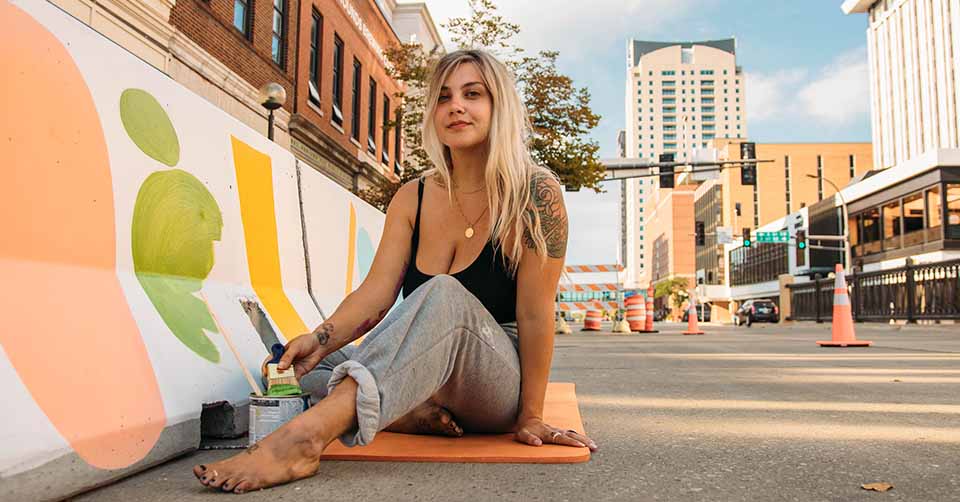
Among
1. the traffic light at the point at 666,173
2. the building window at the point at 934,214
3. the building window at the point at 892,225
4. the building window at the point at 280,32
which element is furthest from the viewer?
the building window at the point at 892,225

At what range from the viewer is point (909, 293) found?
1950 centimetres

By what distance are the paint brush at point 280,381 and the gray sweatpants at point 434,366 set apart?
179 millimetres

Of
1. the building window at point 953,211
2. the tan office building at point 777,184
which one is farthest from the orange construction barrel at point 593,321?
the tan office building at point 777,184

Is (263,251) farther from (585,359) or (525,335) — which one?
(585,359)

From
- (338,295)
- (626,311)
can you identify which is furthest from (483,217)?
(626,311)

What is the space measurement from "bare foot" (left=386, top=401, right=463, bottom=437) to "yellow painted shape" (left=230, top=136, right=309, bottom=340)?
1358mm

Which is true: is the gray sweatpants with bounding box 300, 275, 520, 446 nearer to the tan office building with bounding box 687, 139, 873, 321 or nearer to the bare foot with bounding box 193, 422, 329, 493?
the bare foot with bounding box 193, 422, 329, 493

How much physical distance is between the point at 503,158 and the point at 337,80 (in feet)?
59.7

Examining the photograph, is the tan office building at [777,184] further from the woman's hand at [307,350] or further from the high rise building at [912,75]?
the woman's hand at [307,350]

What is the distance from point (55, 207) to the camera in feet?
7.13

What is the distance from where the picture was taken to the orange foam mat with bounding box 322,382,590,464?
2258 millimetres

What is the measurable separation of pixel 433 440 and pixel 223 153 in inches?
75.1

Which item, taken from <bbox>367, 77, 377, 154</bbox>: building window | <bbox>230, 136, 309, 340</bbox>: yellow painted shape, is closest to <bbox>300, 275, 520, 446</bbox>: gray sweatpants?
<bbox>230, 136, 309, 340</bbox>: yellow painted shape

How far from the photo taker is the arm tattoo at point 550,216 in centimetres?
254
